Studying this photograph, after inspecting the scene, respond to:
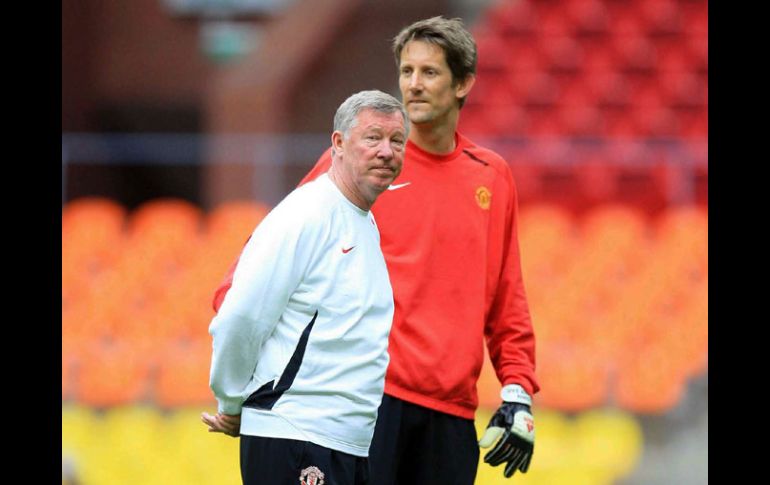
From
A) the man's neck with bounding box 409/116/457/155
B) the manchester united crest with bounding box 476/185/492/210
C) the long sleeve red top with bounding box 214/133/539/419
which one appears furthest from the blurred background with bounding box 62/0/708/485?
the man's neck with bounding box 409/116/457/155

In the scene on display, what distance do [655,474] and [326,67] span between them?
6268 millimetres

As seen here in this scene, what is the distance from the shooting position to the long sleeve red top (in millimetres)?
3777

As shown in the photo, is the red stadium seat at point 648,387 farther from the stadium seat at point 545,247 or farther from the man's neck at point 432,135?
the man's neck at point 432,135

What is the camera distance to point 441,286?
3822 mm

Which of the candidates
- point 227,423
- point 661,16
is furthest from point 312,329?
point 661,16

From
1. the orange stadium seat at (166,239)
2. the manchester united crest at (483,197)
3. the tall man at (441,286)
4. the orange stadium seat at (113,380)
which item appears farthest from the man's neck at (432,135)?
the orange stadium seat at (166,239)

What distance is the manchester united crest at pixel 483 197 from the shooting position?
13.0 feet

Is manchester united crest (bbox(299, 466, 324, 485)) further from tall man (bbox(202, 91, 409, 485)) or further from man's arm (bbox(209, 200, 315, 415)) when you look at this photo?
man's arm (bbox(209, 200, 315, 415))

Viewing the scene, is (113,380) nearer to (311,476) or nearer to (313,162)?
(313,162)

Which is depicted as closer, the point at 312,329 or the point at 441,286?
the point at 312,329

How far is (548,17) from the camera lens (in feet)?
36.6

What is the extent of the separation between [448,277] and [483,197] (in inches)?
11.5

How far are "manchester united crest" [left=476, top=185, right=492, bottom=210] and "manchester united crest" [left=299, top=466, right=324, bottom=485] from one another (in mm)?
1127
